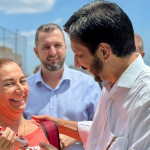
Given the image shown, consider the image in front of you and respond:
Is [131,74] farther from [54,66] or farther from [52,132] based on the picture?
[54,66]

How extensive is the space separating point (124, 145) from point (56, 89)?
176cm

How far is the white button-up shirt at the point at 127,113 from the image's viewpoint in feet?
4.95

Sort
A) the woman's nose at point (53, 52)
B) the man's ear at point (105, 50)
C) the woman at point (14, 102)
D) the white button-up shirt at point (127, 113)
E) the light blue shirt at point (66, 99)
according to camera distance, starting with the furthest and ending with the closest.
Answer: the woman's nose at point (53, 52)
the light blue shirt at point (66, 99)
the woman at point (14, 102)
the man's ear at point (105, 50)
the white button-up shirt at point (127, 113)

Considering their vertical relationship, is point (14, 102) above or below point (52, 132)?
above

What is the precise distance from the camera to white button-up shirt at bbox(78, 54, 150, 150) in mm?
1509

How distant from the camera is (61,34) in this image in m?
3.49

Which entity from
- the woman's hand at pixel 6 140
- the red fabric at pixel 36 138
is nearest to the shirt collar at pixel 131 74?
the woman's hand at pixel 6 140

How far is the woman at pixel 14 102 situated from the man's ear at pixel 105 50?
0.87 meters

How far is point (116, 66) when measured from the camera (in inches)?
65.6

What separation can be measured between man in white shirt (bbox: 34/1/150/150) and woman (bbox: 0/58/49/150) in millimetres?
668

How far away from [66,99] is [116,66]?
1.58 metres

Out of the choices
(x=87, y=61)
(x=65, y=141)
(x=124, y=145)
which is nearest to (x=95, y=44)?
(x=87, y=61)

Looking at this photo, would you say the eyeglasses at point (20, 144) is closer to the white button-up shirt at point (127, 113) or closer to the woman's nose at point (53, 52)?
the white button-up shirt at point (127, 113)

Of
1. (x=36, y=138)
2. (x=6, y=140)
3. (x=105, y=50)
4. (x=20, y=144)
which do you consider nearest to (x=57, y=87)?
Answer: (x=36, y=138)
